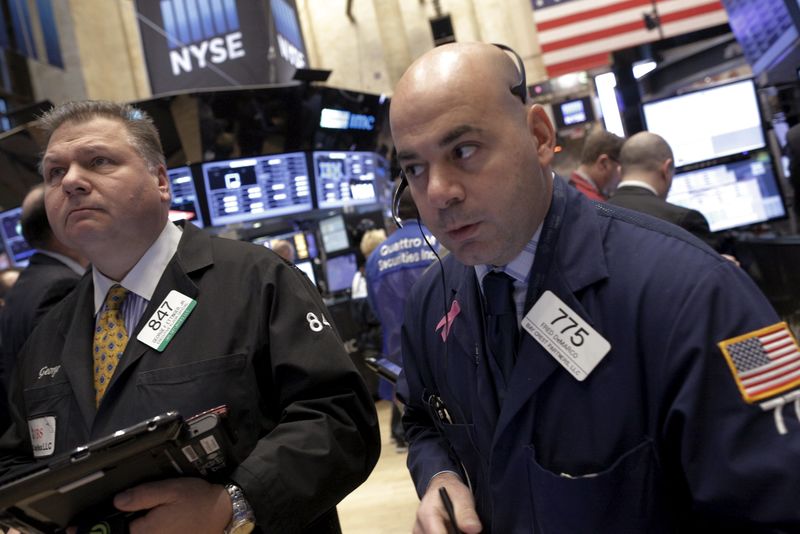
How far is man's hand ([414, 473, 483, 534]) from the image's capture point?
4.17ft

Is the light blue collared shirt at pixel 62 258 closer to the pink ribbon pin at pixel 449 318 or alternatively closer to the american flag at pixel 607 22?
the pink ribbon pin at pixel 449 318

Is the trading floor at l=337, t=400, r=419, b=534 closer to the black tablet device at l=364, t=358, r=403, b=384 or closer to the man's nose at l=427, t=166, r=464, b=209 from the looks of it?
the black tablet device at l=364, t=358, r=403, b=384

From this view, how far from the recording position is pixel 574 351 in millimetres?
1168

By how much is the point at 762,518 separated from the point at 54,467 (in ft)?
3.58

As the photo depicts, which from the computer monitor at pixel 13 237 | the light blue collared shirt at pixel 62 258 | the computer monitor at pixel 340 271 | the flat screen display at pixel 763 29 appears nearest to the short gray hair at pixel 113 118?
the light blue collared shirt at pixel 62 258

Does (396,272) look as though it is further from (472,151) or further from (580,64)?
(580,64)

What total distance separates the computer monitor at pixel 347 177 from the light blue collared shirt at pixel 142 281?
279 inches

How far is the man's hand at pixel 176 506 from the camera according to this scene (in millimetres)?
1378

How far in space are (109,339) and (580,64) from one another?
11124 mm

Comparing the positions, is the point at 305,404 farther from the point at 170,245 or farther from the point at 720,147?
the point at 720,147

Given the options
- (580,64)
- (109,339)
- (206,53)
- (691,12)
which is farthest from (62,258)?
(691,12)

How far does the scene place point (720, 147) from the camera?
17.8 feet

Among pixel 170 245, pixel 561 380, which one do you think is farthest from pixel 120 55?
pixel 561 380

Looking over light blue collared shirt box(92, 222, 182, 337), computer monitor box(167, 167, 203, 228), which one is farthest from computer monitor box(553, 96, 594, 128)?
light blue collared shirt box(92, 222, 182, 337)
